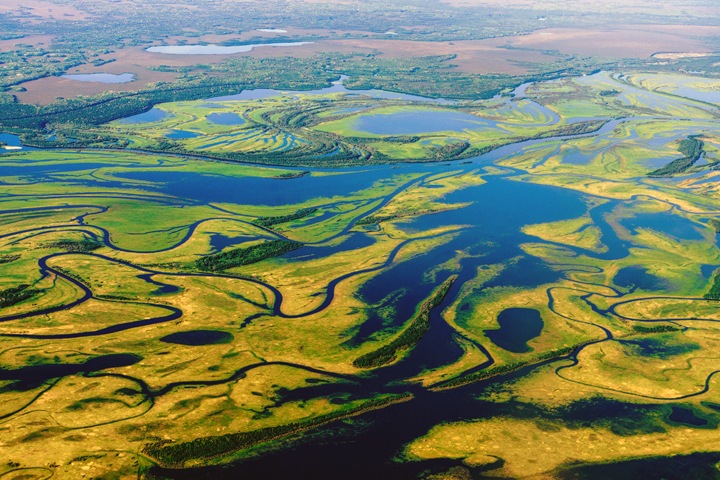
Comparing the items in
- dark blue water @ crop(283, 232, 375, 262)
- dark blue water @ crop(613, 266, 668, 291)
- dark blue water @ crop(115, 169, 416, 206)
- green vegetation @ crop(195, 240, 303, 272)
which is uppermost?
dark blue water @ crop(115, 169, 416, 206)

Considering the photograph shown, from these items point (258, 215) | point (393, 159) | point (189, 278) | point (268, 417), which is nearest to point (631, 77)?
point (393, 159)

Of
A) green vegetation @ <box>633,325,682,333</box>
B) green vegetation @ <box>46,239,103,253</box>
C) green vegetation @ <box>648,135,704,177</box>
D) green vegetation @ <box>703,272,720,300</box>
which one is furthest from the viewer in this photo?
green vegetation @ <box>648,135,704,177</box>

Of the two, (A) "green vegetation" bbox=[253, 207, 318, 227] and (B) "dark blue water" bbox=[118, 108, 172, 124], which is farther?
(B) "dark blue water" bbox=[118, 108, 172, 124]

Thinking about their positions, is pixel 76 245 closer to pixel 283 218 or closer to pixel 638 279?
pixel 283 218

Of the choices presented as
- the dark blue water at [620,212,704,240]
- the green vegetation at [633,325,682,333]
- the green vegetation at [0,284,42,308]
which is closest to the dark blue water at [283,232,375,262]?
the green vegetation at [0,284,42,308]

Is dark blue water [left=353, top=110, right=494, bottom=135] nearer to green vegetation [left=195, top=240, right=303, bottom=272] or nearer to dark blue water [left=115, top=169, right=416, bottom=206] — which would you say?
dark blue water [left=115, top=169, right=416, bottom=206]

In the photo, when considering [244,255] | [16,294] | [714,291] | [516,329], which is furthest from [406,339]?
[16,294]

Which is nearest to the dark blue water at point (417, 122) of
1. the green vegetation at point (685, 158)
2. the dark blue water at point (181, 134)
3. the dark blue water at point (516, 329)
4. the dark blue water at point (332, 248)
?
the dark blue water at point (181, 134)

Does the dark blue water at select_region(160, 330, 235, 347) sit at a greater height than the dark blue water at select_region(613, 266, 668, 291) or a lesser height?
greater
